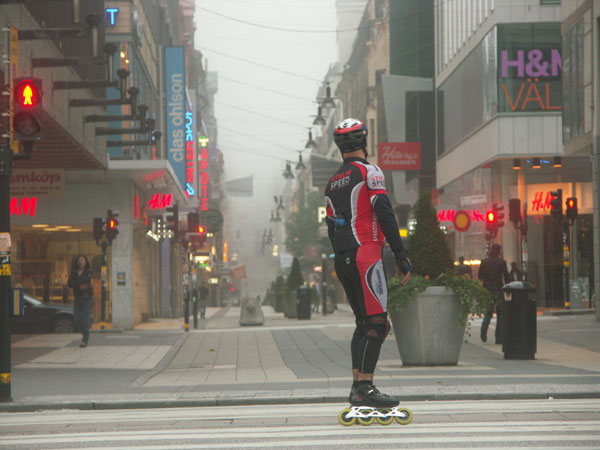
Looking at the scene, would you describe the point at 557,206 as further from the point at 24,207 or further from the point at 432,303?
the point at 432,303

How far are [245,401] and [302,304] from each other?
87.7 ft

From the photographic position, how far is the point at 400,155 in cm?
5262

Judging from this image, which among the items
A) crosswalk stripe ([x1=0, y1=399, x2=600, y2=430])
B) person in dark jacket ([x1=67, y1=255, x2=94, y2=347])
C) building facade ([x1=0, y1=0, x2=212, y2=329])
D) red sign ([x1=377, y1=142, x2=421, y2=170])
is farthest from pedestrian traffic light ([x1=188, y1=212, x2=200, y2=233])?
red sign ([x1=377, y1=142, x2=421, y2=170])

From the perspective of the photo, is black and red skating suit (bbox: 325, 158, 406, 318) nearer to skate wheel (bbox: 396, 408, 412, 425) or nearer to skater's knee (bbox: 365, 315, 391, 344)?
skater's knee (bbox: 365, 315, 391, 344)

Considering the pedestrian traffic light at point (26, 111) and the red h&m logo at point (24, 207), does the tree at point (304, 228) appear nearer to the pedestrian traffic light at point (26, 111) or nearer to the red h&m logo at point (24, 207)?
the red h&m logo at point (24, 207)

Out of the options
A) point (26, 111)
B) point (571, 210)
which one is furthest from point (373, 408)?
point (571, 210)

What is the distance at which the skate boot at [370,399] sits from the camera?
254 inches

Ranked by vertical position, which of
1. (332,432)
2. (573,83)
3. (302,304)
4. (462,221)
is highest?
(573,83)

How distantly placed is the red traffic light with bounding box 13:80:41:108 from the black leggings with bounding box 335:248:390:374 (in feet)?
16.8

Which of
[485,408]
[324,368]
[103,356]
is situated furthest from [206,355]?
[485,408]

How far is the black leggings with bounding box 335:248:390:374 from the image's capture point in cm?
658

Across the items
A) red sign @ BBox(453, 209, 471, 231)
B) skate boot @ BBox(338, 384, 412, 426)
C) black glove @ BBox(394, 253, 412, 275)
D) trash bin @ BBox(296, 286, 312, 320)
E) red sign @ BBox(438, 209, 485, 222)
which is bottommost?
trash bin @ BBox(296, 286, 312, 320)

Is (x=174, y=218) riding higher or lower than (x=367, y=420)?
higher

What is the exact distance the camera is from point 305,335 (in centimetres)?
Result: 2188
